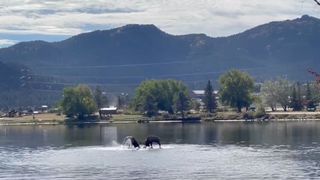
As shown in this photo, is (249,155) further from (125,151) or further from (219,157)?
(125,151)

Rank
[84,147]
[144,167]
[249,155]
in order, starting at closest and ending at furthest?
[144,167]
[249,155]
[84,147]

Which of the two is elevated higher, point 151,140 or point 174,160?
point 151,140

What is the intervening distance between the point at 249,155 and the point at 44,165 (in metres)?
18.5

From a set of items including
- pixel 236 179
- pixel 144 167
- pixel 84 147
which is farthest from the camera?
pixel 84 147

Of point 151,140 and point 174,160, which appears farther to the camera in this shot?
point 151,140

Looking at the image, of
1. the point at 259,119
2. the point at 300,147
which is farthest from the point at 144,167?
the point at 259,119

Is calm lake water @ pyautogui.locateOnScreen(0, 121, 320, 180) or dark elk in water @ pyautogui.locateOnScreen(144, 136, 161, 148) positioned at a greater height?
dark elk in water @ pyautogui.locateOnScreen(144, 136, 161, 148)

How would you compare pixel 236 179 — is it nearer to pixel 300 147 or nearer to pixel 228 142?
pixel 300 147

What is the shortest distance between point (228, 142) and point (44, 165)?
107ft

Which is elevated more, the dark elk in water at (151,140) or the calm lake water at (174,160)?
the dark elk in water at (151,140)

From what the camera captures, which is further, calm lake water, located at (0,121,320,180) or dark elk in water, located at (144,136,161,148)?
dark elk in water, located at (144,136,161,148)

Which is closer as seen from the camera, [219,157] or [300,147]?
[219,157]

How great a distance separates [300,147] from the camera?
85188mm

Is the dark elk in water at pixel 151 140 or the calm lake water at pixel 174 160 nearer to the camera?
the calm lake water at pixel 174 160
